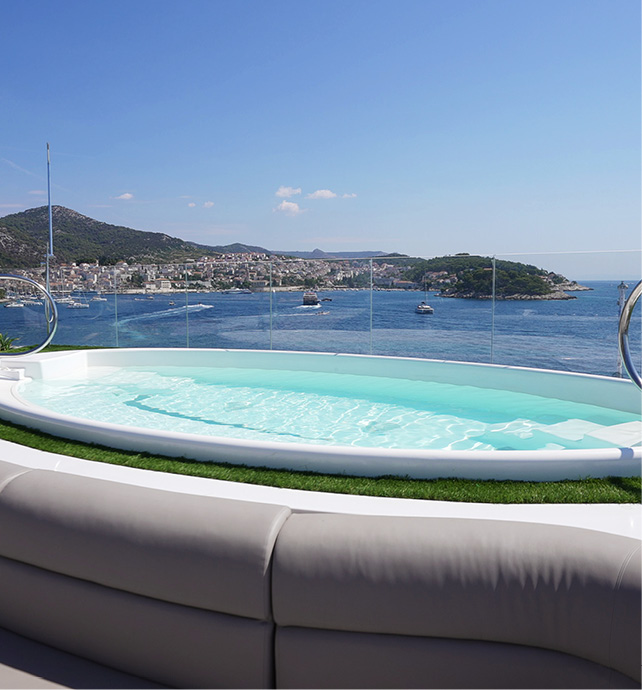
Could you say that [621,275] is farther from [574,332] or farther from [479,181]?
[479,181]

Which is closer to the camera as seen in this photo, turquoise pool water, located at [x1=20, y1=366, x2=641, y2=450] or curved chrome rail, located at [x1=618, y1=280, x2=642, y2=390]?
curved chrome rail, located at [x1=618, y1=280, x2=642, y2=390]

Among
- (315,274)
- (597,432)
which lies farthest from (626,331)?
(315,274)

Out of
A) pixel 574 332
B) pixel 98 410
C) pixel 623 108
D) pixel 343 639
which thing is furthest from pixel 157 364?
pixel 574 332

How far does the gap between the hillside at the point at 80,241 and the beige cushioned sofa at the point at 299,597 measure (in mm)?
22981

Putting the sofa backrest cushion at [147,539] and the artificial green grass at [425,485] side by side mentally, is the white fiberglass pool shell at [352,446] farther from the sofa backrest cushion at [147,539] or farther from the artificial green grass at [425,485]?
the sofa backrest cushion at [147,539]

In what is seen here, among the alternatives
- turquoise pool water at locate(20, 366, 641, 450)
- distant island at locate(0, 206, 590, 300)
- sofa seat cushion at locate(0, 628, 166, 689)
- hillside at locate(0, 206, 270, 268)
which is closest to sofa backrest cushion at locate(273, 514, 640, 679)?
sofa seat cushion at locate(0, 628, 166, 689)

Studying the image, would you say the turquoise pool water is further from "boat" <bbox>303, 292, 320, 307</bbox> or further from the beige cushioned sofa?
"boat" <bbox>303, 292, 320, 307</bbox>

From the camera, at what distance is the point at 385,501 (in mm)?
2553

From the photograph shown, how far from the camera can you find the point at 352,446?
3256 millimetres

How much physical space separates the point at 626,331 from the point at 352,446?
158 centimetres

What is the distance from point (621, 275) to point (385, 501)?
844cm

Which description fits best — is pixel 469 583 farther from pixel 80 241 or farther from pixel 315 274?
pixel 80 241

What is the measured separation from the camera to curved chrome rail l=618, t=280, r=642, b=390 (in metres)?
2.84

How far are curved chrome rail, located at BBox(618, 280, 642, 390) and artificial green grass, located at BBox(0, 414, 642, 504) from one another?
542mm
